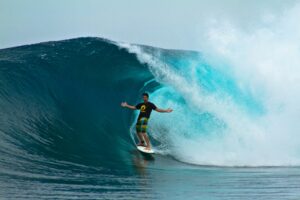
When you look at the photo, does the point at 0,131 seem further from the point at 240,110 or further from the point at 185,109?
the point at 240,110

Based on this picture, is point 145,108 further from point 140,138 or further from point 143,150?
point 143,150

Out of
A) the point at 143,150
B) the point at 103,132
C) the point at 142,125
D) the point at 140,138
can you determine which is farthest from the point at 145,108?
the point at 103,132

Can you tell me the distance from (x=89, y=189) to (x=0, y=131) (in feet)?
13.0

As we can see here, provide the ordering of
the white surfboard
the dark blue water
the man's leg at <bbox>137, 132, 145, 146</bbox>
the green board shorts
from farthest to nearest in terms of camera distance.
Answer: the man's leg at <bbox>137, 132, 145, 146</bbox>
the green board shorts
the white surfboard
the dark blue water

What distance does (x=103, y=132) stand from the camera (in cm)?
1288

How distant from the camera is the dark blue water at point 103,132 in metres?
7.32

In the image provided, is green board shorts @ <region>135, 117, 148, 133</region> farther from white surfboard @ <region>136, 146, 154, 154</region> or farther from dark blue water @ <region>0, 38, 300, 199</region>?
dark blue water @ <region>0, 38, 300, 199</region>

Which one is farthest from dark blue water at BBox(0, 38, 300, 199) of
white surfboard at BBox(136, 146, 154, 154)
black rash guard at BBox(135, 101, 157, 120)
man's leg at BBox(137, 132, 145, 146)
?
black rash guard at BBox(135, 101, 157, 120)

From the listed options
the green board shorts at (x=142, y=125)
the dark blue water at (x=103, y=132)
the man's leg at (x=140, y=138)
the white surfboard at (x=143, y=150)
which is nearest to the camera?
the dark blue water at (x=103, y=132)

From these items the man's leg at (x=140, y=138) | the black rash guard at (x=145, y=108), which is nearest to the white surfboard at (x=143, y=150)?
the man's leg at (x=140, y=138)

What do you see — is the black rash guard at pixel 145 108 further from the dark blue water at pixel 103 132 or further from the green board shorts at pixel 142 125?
the dark blue water at pixel 103 132

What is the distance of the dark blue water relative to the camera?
7.32m

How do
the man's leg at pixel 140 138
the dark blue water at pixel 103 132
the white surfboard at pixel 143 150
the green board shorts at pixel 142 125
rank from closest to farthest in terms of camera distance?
the dark blue water at pixel 103 132, the white surfboard at pixel 143 150, the green board shorts at pixel 142 125, the man's leg at pixel 140 138

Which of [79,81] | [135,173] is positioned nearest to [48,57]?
[79,81]
